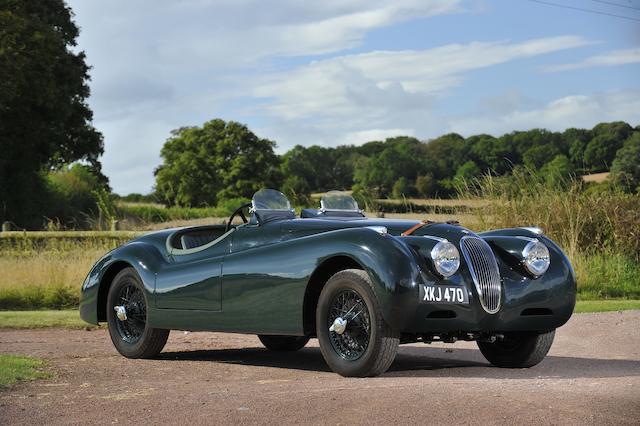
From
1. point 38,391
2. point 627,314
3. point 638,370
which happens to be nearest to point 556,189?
point 627,314

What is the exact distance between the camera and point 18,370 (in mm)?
9203

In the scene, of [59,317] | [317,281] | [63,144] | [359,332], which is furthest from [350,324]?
[63,144]

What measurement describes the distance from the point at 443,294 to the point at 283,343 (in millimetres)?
3592

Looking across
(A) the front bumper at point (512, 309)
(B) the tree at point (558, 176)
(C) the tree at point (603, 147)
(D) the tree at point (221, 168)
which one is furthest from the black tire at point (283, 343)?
(D) the tree at point (221, 168)

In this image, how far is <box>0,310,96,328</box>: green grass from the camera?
15271 mm

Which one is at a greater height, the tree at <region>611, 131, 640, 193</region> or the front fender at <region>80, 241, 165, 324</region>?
the tree at <region>611, 131, 640, 193</region>

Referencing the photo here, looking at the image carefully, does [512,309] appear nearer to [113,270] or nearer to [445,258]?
[445,258]

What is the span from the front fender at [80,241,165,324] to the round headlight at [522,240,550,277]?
3675 mm

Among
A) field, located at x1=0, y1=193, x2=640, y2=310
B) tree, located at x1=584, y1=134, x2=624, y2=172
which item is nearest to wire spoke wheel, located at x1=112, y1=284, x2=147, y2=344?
field, located at x1=0, y1=193, x2=640, y2=310

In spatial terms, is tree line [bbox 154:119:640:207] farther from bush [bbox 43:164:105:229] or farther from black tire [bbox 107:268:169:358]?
black tire [bbox 107:268:169:358]

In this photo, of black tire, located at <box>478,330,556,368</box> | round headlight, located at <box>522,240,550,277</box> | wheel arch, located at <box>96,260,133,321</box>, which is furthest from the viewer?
wheel arch, located at <box>96,260,133,321</box>

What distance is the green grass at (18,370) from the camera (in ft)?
28.2

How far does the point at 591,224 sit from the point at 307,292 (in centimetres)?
1501

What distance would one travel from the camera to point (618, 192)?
960 inches
